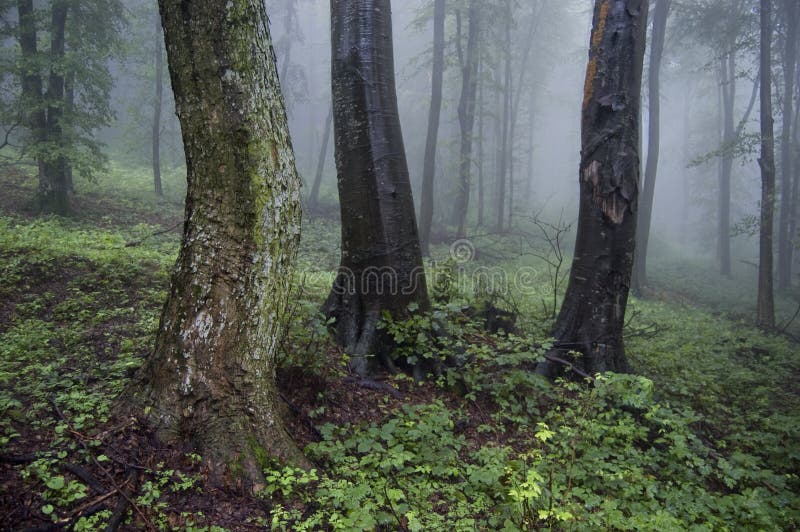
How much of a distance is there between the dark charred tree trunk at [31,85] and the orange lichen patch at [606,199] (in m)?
12.4

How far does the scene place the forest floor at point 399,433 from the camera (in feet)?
8.29

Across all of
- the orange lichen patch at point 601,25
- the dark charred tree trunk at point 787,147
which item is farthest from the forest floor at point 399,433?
the dark charred tree trunk at point 787,147

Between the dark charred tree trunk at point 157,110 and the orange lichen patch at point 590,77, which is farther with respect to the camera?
the dark charred tree trunk at point 157,110

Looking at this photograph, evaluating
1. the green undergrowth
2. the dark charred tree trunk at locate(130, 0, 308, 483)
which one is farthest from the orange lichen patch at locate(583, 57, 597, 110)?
the dark charred tree trunk at locate(130, 0, 308, 483)

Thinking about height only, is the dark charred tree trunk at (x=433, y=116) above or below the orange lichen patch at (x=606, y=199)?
above

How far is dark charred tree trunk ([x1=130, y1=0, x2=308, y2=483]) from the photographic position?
2781 mm

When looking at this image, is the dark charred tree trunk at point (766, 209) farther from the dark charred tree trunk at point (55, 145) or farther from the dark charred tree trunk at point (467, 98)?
the dark charred tree trunk at point (55, 145)

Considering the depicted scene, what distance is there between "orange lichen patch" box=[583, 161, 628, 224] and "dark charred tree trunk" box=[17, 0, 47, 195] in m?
12.4

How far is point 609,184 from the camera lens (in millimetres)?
5152

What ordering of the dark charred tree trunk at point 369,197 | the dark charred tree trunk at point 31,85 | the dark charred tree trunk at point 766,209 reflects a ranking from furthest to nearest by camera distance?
the dark charred tree trunk at point 31,85 < the dark charred tree trunk at point 766,209 < the dark charred tree trunk at point 369,197

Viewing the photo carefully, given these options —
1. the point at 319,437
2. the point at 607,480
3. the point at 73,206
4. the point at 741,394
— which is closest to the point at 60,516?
the point at 319,437

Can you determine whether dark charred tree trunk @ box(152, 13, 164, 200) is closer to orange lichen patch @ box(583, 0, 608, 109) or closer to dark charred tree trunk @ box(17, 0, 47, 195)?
dark charred tree trunk @ box(17, 0, 47, 195)

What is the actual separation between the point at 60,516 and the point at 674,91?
2086 inches

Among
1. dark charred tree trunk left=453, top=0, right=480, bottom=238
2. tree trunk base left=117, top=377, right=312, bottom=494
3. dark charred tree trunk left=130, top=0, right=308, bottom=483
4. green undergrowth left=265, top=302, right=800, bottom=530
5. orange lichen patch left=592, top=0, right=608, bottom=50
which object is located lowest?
green undergrowth left=265, top=302, right=800, bottom=530
